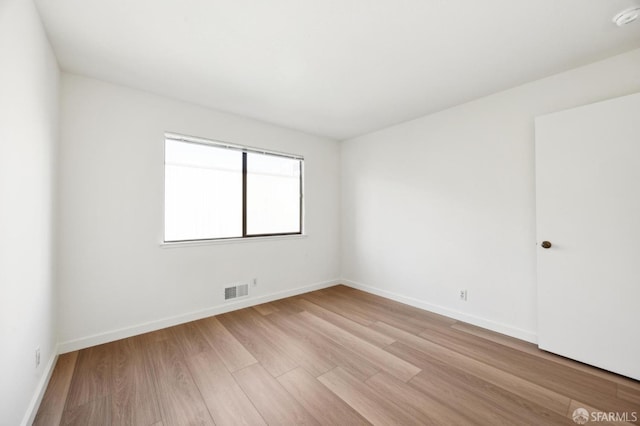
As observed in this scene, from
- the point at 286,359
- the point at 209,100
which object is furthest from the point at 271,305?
the point at 209,100

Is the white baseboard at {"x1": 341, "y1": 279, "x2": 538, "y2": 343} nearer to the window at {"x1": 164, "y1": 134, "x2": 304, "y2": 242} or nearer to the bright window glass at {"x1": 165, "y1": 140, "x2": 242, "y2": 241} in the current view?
the window at {"x1": 164, "y1": 134, "x2": 304, "y2": 242}

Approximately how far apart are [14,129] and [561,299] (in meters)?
4.07

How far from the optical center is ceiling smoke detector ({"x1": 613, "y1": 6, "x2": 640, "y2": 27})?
1.61 metres

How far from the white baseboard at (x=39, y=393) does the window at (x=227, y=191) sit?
132cm

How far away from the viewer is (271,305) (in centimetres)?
346

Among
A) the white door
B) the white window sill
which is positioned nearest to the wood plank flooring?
the white door

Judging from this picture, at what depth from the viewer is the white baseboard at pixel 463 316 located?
2.51 m

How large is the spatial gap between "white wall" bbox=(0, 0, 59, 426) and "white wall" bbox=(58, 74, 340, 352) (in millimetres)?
339

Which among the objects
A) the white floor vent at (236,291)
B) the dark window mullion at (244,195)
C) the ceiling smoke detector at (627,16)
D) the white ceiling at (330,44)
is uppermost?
the white ceiling at (330,44)

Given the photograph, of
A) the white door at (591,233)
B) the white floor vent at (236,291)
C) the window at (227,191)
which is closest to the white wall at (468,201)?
the white door at (591,233)

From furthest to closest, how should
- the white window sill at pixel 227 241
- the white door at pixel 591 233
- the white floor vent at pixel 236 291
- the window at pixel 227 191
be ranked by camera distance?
A: the white floor vent at pixel 236 291 < the window at pixel 227 191 < the white window sill at pixel 227 241 < the white door at pixel 591 233

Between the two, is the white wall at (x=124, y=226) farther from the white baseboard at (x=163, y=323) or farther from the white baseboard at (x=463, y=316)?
the white baseboard at (x=463, y=316)

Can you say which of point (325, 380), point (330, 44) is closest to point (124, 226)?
point (325, 380)

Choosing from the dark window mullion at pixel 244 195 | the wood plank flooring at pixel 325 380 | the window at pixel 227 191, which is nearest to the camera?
the wood plank flooring at pixel 325 380
